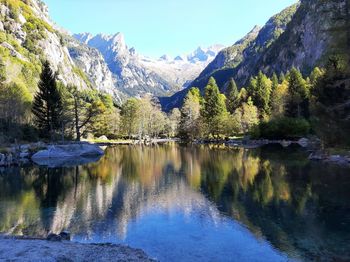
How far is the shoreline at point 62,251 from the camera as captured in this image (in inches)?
674

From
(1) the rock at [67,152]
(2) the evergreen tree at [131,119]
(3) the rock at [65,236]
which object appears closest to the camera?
(3) the rock at [65,236]

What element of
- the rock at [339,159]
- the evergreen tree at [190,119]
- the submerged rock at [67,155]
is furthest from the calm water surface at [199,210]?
the evergreen tree at [190,119]

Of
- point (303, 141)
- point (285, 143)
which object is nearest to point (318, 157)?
point (303, 141)

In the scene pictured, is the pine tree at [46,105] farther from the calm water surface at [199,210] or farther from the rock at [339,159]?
the rock at [339,159]

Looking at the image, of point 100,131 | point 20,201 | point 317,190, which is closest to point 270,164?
point 317,190

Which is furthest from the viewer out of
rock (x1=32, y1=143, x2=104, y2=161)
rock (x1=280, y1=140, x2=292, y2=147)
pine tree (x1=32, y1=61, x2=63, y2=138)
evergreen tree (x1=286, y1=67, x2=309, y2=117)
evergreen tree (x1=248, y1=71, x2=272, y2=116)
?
evergreen tree (x1=248, y1=71, x2=272, y2=116)

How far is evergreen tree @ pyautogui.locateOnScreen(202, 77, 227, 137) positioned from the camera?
4632 inches

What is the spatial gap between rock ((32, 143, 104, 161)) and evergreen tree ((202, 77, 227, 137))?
4694 cm

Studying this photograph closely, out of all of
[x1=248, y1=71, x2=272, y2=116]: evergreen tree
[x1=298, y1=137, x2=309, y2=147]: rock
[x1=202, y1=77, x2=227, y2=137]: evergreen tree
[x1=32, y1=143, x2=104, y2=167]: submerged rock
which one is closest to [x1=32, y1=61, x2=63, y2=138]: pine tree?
[x1=32, y1=143, x2=104, y2=167]: submerged rock

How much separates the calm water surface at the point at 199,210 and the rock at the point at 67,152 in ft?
63.9

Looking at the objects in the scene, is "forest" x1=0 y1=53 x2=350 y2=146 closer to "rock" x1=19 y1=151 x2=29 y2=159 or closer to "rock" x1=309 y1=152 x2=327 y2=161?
"rock" x1=309 y1=152 x2=327 y2=161

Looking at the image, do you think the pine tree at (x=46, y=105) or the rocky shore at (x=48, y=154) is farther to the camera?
the pine tree at (x=46, y=105)

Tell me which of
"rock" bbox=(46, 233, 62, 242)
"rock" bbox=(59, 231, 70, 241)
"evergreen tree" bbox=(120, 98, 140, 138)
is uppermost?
"evergreen tree" bbox=(120, 98, 140, 138)

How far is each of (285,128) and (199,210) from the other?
73.8m
